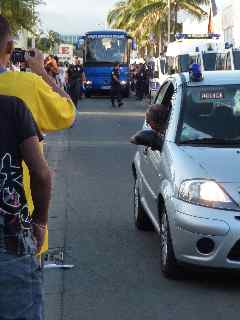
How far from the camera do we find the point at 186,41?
35625 mm

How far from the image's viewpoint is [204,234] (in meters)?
6.28

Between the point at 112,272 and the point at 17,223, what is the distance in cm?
391

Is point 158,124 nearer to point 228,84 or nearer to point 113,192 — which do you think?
point 228,84

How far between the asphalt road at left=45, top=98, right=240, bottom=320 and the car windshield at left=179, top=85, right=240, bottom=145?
44.3 inches

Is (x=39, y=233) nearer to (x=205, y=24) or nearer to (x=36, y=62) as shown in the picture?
(x=36, y=62)

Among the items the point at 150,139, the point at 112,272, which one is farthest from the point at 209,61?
the point at 112,272

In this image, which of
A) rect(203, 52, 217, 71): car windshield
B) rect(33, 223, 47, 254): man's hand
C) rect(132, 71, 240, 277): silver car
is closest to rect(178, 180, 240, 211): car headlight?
rect(132, 71, 240, 277): silver car

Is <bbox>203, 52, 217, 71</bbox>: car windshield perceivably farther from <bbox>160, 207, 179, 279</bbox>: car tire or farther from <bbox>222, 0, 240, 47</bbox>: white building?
<bbox>160, 207, 179, 279</bbox>: car tire

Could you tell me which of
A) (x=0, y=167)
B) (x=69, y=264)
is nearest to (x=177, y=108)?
(x=69, y=264)

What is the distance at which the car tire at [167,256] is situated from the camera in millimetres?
6672

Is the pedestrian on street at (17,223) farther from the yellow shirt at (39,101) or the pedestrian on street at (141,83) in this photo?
the pedestrian on street at (141,83)

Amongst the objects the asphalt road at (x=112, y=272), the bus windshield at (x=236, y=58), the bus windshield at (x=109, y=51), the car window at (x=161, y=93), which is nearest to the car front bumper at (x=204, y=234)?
the asphalt road at (x=112, y=272)

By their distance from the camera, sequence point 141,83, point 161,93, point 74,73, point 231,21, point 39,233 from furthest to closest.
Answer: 1. point 231,21
2. point 141,83
3. point 74,73
4. point 161,93
5. point 39,233

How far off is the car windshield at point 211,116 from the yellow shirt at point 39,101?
3420mm
